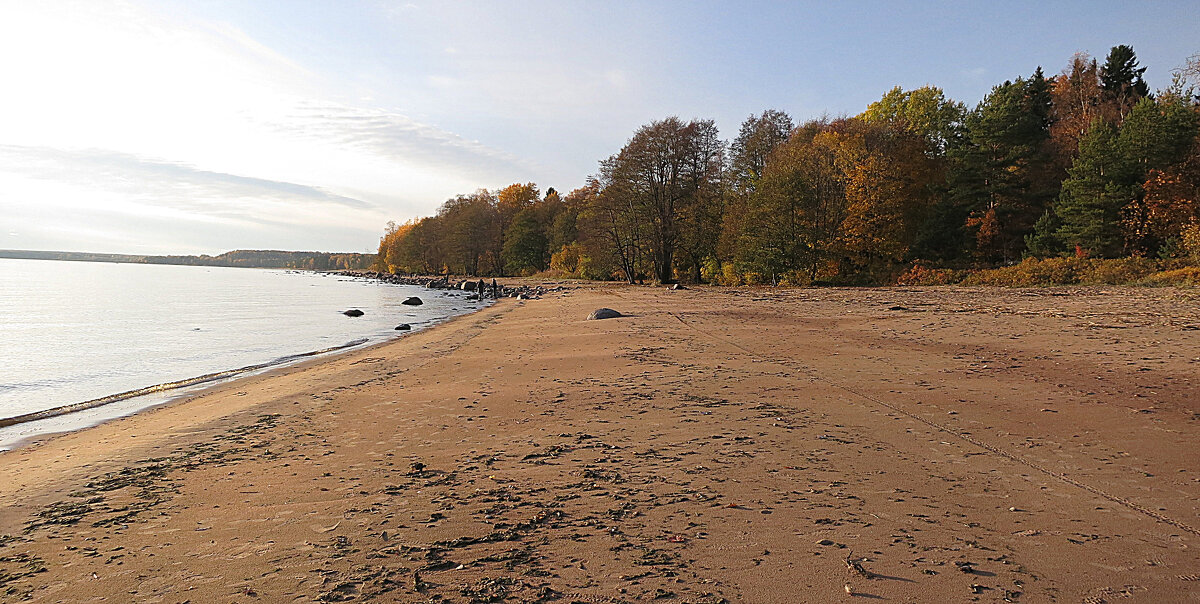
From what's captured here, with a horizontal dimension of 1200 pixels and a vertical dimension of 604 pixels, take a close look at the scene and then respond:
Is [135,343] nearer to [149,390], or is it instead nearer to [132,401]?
[149,390]

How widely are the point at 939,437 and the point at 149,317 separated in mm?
35542

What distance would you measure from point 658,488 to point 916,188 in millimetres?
40899

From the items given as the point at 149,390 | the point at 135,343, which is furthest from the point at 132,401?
the point at 135,343

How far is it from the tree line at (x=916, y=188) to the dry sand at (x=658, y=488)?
935 inches

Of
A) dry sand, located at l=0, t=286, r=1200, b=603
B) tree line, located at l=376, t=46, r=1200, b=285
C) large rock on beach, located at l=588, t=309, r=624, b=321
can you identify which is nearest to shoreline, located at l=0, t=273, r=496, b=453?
dry sand, located at l=0, t=286, r=1200, b=603

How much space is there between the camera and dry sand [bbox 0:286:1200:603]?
10.8ft

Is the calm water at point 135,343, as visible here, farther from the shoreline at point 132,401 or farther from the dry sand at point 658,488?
the dry sand at point 658,488

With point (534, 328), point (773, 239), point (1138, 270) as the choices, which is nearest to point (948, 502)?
point (534, 328)

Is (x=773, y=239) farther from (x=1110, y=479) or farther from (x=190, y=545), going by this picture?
(x=190, y=545)

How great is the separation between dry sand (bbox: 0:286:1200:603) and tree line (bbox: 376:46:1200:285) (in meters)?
23.8

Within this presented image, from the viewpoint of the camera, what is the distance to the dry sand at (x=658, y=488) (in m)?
3.30

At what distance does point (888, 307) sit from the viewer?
60.4 feet

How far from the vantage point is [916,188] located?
1563 inches

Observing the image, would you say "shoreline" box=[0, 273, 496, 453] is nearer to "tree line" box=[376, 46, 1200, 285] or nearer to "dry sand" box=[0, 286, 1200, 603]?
"dry sand" box=[0, 286, 1200, 603]
